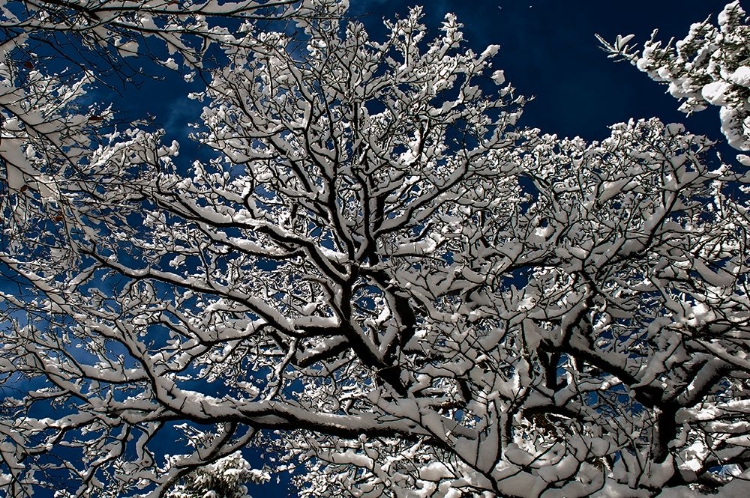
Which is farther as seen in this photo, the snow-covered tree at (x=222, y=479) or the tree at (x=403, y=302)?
the snow-covered tree at (x=222, y=479)

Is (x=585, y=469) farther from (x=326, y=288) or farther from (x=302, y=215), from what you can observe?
(x=302, y=215)

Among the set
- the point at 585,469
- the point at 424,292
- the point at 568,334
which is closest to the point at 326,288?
the point at 424,292

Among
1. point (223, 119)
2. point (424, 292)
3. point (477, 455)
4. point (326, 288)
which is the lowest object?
point (477, 455)

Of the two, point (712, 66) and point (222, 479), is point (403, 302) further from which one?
point (222, 479)

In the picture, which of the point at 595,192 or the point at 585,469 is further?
the point at 595,192

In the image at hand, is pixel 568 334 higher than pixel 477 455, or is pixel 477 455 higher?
pixel 568 334

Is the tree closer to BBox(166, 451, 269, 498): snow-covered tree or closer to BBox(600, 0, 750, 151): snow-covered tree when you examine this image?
BBox(600, 0, 750, 151): snow-covered tree

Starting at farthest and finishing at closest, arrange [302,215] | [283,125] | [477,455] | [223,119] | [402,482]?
[302,215] < [223,119] < [283,125] < [402,482] < [477,455]

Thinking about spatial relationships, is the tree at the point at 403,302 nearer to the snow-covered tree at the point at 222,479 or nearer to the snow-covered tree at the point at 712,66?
the snow-covered tree at the point at 712,66

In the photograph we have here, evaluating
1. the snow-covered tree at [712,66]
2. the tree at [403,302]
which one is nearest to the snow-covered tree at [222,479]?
the tree at [403,302]

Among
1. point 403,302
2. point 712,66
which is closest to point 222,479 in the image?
point 403,302

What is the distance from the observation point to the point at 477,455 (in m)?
3.13

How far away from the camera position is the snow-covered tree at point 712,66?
14.3 feet

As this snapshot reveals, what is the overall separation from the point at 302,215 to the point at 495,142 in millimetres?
3366
